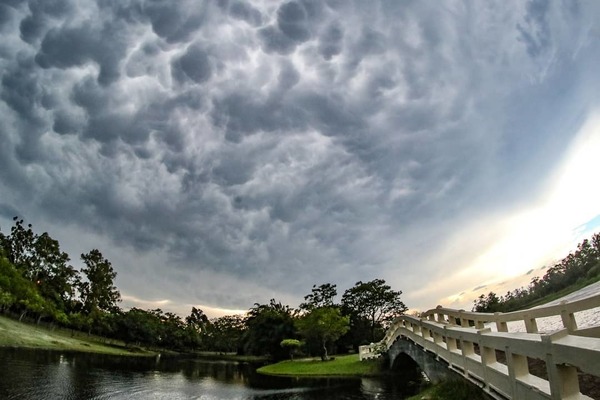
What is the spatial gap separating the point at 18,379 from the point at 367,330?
59.9m

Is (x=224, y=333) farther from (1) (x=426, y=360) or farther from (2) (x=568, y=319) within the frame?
(2) (x=568, y=319)

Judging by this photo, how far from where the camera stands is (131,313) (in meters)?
108

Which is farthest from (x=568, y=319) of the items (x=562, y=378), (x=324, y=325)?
(x=324, y=325)

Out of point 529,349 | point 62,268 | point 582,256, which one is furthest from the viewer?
point 62,268

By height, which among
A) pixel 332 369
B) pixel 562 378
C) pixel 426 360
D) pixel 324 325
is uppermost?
pixel 324 325

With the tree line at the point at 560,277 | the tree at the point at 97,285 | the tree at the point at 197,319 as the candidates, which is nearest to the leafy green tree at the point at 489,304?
the tree line at the point at 560,277

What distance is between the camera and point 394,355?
32.7 meters

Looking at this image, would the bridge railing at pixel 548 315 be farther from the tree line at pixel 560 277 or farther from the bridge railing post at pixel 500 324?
the tree line at pixel 560 277

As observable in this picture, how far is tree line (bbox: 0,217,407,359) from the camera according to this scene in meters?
63.1

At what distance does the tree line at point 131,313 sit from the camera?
63.1 meters

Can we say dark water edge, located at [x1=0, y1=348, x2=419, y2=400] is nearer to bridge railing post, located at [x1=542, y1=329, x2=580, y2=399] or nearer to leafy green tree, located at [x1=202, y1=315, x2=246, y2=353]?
bridge railing post, located at [x1=542, y1=329, x2=580, y2=399]

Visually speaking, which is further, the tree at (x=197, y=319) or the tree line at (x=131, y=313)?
the tree at (x=197, y=319)

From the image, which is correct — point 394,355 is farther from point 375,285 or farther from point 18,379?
point 375,285

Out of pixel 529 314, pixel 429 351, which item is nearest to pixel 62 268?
pixel 429 351
